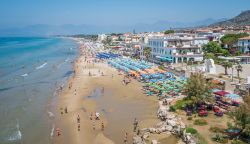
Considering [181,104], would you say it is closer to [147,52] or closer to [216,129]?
[216,129]

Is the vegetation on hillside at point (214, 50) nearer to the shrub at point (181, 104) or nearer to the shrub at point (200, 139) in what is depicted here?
the shrub at point (181, 104)

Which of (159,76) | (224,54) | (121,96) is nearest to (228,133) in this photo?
(121,96)

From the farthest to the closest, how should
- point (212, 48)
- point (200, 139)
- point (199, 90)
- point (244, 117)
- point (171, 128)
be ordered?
point (212, 48)
point (199, 90)
point (171, 128)
point (200, 139)
point (244, 117)

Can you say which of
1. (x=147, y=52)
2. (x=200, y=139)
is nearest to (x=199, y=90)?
(x=200, y=139)

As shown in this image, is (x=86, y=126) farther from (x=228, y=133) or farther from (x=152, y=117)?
(x=228, y=133)

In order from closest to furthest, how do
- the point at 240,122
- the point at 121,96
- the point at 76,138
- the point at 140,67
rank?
the point at 240,122
the point at 76,138
the point at 121,96
the point at 140,67

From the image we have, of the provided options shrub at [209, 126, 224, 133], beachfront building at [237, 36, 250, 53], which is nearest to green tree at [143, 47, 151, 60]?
beachfront building at [237, 36, 250, 53]

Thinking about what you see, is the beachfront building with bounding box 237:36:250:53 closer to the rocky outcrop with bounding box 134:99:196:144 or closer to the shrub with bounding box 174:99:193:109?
the shrub with bounding box 174:99:193:109
